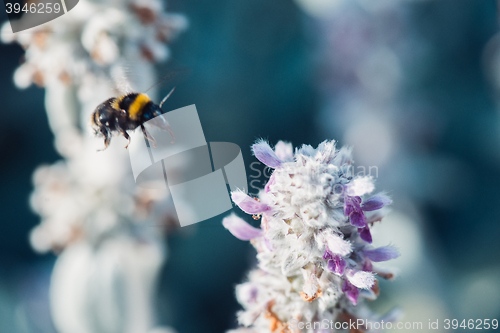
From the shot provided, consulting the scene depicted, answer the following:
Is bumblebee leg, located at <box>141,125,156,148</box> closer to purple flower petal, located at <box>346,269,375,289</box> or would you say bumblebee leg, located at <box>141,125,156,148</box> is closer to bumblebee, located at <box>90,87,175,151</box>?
bumblebee, located at <box>90,87,175,151</box>

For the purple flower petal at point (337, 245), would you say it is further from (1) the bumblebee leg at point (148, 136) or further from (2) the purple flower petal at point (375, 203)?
(1) the bumblebee leg at point (148, 136)

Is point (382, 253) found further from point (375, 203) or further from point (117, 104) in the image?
point (117, 104)

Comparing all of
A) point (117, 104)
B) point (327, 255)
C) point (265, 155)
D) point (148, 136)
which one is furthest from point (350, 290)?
point (117, 104)

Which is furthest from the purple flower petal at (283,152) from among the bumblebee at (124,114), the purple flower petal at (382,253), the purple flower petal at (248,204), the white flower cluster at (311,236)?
the bumblebee at (124,114)

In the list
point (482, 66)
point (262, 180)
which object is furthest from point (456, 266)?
point (262, 180)

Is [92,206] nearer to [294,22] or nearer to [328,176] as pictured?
[328,176]

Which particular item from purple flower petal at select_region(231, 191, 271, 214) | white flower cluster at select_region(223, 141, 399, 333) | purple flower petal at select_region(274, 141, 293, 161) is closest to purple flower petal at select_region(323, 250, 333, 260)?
white flower cluster at select_region(223, 141, 399, 333)
